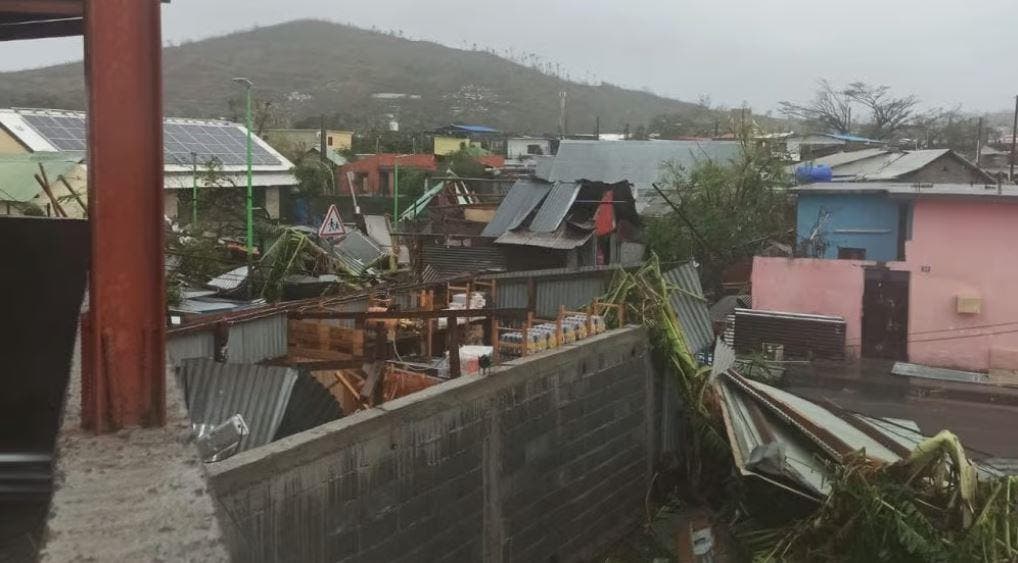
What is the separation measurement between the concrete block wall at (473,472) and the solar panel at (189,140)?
20.8 meters

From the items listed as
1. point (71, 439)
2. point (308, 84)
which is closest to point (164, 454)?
point (71, 439)

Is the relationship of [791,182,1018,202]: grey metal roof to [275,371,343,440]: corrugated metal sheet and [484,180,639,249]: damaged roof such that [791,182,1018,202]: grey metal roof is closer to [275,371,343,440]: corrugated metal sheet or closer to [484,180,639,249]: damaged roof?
[484,180,639,249]: damaged roof

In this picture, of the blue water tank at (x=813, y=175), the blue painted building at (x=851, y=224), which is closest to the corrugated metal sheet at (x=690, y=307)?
the blue painted building at (x=851, y=224)

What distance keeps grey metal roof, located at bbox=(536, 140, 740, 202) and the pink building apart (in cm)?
739

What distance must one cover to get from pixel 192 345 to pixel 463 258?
1044cm

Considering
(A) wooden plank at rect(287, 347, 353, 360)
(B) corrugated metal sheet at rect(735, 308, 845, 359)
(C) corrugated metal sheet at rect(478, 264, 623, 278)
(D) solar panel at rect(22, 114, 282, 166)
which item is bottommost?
(B) corrugated metal sheet at rect(735, 308, 845, 359)

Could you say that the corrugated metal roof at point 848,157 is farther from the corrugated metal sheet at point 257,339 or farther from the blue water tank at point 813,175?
the corrugated metal sheet at point 257,339

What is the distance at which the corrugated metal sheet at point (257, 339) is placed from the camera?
8891 mm

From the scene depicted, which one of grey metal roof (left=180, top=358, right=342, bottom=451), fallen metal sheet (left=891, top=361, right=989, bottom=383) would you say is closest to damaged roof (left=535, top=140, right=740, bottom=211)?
fallen metal sheet (left=891, top=361, right=989, bottom=383)

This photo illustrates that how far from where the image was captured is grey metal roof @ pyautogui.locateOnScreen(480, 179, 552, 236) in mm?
18422

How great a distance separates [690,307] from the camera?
12906 millimetres

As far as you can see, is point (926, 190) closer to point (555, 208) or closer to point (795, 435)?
point (555, 208)

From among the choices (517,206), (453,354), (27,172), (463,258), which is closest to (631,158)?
(517,206)

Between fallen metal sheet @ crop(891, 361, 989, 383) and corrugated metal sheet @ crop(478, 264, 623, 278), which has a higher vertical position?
corrugated metal sheet @ crop(478, 264, 623, 278)
